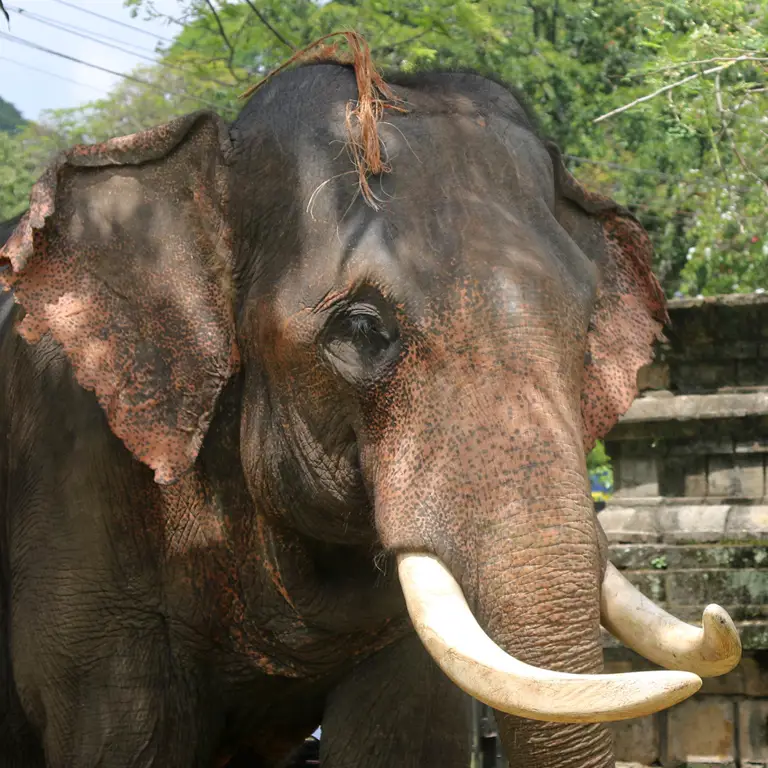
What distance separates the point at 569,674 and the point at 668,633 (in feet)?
2.03

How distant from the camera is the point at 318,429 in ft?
11.7

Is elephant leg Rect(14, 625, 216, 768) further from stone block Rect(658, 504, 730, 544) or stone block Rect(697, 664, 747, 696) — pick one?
stone block Rect(658, 504, 730, 544)

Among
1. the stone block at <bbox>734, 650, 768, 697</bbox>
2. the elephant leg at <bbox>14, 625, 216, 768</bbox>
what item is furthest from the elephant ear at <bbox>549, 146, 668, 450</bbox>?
the stone block at <bbox>734, 650, 768, 697</bbox>

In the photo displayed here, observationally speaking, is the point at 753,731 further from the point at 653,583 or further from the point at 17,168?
the point at 17,168

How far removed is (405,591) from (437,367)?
48 centimetres

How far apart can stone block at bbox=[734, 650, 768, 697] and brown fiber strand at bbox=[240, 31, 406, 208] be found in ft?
11.2

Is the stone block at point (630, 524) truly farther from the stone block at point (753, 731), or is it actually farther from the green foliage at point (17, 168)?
the green foliage at point (17, 168)

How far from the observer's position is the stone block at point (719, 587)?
630 centimetres

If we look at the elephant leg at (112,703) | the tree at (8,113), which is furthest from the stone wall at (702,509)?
the tree at (8,113)

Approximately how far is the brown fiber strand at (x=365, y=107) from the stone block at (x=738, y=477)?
158 inches

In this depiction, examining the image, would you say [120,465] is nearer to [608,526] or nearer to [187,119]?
[187,119]

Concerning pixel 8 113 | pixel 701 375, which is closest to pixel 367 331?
pixel 701 375

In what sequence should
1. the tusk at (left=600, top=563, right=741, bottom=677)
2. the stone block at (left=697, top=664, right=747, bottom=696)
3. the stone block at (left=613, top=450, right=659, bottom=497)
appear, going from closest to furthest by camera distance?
the tusk at (left=600, top=563, right=741, bottom=677) < the stone block at (left=697, top=664, right=747, bottom=696) < the stone block at (left=613, top=450, right=659, bottom=497)

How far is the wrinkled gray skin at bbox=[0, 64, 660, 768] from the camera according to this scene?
10.3ft
